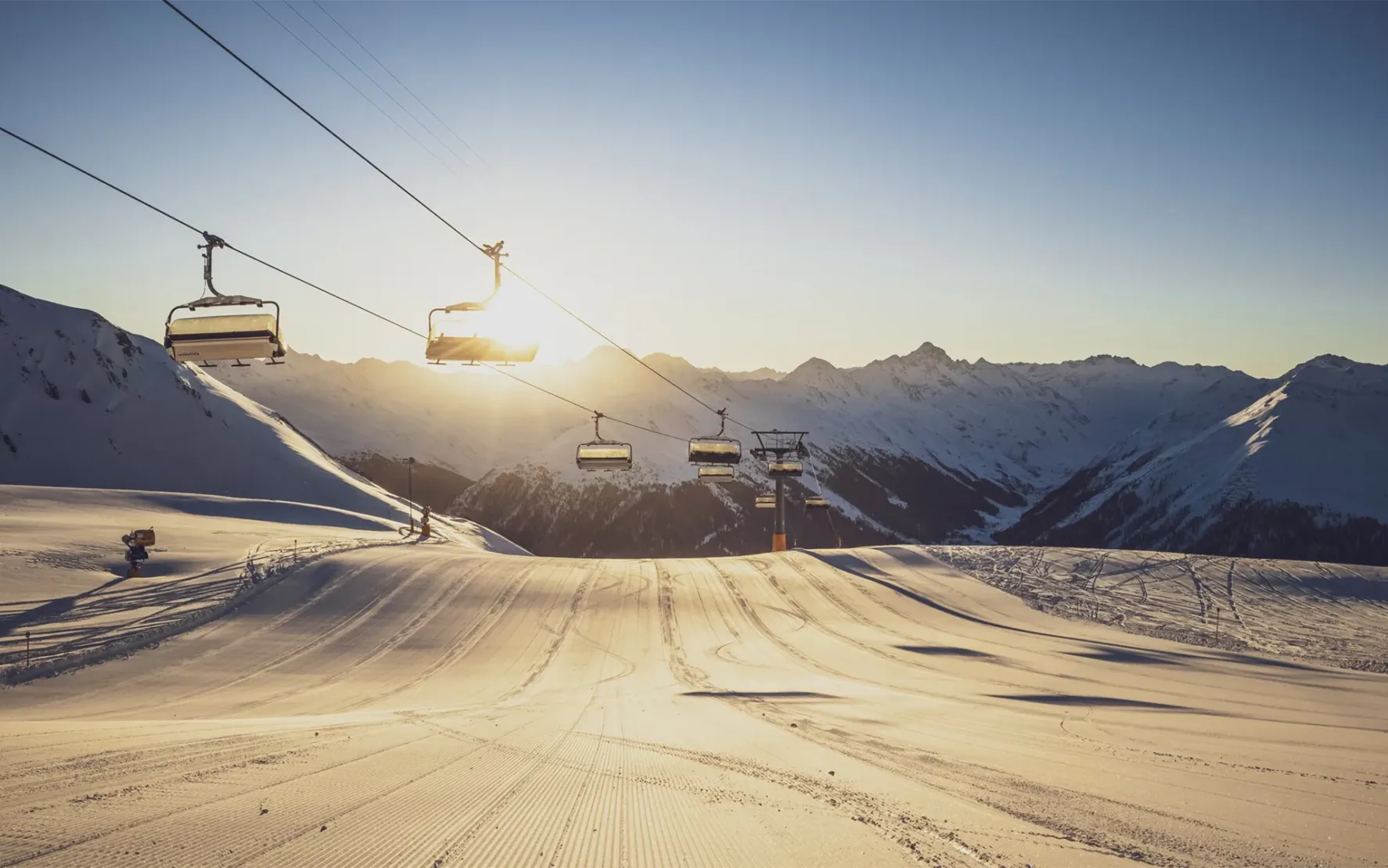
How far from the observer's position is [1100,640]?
35.2 m

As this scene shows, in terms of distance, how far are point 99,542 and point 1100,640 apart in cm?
4638

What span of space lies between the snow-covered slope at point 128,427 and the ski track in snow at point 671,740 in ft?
242

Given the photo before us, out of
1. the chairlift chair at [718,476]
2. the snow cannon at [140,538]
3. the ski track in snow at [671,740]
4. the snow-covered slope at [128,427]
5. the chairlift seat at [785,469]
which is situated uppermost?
the snow-covered slope at [128,427]

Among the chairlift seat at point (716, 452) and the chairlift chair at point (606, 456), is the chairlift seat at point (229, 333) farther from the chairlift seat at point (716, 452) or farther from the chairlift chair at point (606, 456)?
the chairlift seat at point (716, 452)

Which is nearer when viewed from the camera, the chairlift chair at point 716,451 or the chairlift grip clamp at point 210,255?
the chairlift grip clamp at point 210,255

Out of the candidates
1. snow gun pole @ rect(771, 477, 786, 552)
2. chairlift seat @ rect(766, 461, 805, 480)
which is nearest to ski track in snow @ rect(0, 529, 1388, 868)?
chairlift seat @ rect(766, 461, 805, 480)

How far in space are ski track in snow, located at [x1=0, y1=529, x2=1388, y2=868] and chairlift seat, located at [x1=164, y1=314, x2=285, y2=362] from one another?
258 inches

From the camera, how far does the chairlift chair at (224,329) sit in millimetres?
14781

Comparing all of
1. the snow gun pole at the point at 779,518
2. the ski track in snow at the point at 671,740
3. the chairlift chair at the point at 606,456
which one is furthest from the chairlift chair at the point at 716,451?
the snow gun pole at the point at 779,518

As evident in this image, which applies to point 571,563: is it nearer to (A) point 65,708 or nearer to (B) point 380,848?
(A) point 65,708

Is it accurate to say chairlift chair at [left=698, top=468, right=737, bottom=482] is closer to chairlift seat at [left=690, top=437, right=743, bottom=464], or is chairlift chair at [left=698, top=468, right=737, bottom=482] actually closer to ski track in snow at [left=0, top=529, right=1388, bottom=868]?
chairlift seat at [left=690, top=437, right=743, bottom=464]

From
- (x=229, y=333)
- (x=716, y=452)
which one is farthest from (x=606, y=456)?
(x=229, y=333)

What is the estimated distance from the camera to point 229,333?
1492cm

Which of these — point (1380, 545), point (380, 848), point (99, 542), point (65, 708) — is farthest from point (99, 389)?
point (1380, 545)
